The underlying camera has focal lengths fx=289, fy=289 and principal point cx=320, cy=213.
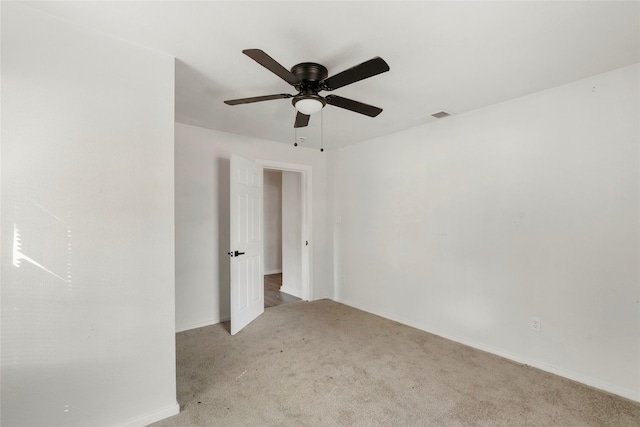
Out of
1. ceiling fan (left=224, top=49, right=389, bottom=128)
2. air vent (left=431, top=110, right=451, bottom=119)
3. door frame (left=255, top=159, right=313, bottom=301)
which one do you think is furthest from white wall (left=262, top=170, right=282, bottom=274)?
ceiling fan (left=224, top=49, right=389, bottom=128)

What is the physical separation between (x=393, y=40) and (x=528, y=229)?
82.7 inches

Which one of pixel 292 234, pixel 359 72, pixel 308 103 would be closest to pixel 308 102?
pixel 308 103

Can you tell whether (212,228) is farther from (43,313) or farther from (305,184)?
(43,313)

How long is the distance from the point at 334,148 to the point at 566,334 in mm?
3570

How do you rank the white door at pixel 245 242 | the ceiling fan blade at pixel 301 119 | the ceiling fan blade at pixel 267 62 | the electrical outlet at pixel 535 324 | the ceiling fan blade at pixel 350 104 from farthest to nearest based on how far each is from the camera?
the white door at pixel 245 242, the electrical outlet at pixel 535 324, the ceiling fan blade at pixel 301 119, the ceiling fan blade at pixel 350 104, the ceiling fan blade at pixel 267 62

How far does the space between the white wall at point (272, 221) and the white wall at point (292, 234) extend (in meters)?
1.51

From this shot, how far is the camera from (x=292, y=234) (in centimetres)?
533

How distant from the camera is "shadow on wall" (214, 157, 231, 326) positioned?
3.81 meters

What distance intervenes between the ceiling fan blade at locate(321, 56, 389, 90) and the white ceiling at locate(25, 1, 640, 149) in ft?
0.77

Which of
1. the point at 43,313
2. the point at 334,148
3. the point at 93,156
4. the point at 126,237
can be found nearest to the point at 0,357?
the point at 43,313

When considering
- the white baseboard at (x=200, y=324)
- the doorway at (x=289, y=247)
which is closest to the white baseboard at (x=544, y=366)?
the doorway at (x=289, y=247)

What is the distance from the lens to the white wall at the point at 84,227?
1494mm

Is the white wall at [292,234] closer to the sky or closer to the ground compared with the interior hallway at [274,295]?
closer to the sky

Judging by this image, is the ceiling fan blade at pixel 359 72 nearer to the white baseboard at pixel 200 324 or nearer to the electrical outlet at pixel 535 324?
the electrical outlet at pixel 535 324
